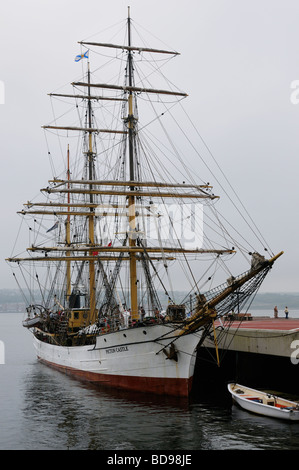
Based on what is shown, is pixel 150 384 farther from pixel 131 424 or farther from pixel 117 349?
pixel 131 424

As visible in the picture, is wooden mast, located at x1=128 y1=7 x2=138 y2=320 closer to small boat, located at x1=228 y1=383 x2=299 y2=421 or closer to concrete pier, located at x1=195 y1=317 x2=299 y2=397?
concrete pier, located at x1=195 y1=317 x2=299 y2=397

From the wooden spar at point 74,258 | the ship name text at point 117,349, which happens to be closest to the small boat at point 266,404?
the ship name text at point 117,349

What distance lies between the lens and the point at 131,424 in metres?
21.5

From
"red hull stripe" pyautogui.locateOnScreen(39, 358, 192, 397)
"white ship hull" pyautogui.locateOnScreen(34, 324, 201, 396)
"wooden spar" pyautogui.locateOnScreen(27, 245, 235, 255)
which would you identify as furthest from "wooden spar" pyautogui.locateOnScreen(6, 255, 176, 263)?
"red hull stripe" pyautogui.locateOnScreen(39, 358, 192, 397)

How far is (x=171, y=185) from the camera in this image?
36.3m

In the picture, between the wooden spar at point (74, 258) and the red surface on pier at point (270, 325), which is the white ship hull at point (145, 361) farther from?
the wooden spar at point (74, 258)

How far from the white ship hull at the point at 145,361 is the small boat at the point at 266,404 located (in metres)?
2.92

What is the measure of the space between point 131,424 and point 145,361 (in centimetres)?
600

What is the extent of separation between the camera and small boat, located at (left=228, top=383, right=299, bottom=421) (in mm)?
20766

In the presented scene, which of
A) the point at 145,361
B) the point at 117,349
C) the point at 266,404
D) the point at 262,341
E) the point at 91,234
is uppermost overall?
the point at 91,234

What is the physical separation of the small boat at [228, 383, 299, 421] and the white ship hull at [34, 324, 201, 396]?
2924 mm

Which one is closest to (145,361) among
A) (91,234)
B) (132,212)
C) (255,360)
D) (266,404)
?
(255,360)

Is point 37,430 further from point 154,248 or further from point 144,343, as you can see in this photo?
point 154,248
